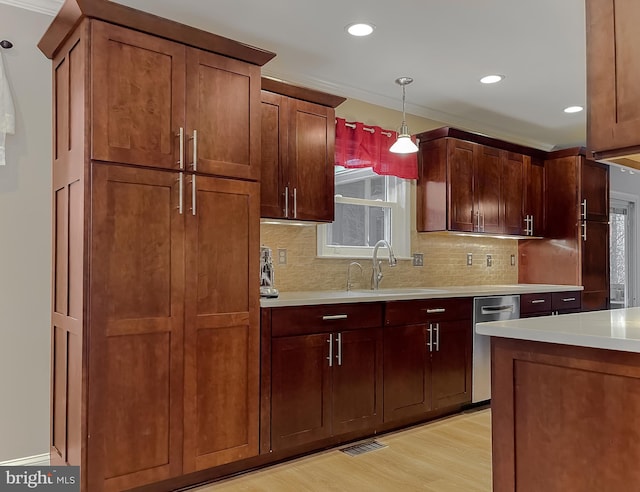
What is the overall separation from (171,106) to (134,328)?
1.04 m

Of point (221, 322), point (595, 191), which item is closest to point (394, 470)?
point (221, 322)

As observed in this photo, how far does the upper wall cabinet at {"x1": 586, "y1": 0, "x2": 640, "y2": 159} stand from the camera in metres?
1.56

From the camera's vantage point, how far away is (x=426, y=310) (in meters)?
3.59

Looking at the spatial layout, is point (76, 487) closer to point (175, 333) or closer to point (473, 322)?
point (175, 333)

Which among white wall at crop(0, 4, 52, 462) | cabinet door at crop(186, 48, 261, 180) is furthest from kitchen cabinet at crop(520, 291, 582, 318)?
white wall at crop(0, 4, 52, 462)

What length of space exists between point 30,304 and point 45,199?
535 mm

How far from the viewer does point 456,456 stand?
9.96ft

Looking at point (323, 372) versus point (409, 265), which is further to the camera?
point (409, 265)

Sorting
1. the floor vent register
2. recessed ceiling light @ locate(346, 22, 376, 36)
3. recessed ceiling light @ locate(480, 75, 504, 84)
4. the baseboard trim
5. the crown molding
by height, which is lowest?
the floor vent register

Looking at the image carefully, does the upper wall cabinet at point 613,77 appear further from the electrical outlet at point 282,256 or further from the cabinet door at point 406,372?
the electrical outlet at point 282,256

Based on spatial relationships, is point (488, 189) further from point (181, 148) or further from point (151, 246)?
point (151, 246)

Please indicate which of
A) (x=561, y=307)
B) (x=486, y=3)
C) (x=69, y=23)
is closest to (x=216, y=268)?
(x=69, y=23)

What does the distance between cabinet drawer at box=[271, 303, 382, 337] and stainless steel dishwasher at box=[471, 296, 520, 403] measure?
1.02m

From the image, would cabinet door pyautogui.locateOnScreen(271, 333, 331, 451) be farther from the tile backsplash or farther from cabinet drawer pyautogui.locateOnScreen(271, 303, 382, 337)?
the tile backsplash
